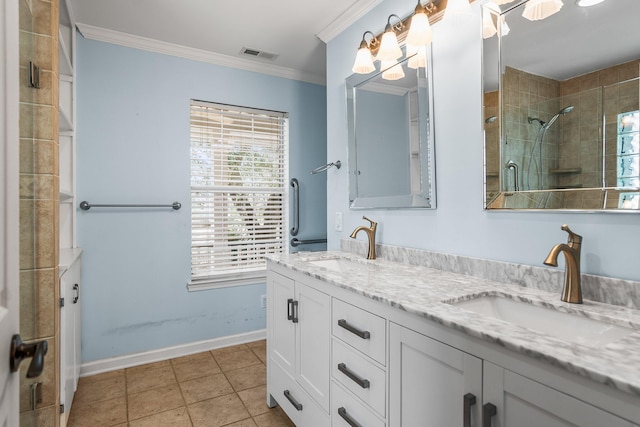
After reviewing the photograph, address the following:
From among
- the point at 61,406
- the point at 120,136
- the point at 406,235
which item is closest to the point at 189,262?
the point at 120,136

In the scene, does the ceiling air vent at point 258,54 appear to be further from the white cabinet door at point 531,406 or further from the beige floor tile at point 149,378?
the white cabinet door at point 531,406

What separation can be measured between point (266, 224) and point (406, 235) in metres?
1.59

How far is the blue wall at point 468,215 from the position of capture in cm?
114

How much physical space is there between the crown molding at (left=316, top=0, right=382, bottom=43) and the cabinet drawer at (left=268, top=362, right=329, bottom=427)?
7.05 feet

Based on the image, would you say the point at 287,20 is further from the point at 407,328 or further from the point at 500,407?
the point at 500,407

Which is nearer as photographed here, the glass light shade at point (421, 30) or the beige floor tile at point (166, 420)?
the glass light shade at point (421, 30)

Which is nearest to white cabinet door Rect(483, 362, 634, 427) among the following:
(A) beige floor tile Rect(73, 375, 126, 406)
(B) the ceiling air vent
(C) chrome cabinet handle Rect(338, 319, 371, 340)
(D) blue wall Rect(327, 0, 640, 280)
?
(C) chrome cabinet handle Rect(338, 319, 371, 340)

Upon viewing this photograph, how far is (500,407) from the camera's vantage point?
82 cm

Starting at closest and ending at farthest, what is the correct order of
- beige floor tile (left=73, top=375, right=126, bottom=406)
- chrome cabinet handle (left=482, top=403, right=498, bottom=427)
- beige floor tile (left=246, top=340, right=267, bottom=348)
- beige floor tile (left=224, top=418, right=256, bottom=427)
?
1. chrome cabinet handle (left=482, top=403, right=498, bottom=427)
2. beige floor tile (left=224, top=418, right=256, bottom=427)
3. beige floor tile (left=73, top=375, right=126, bottom=406)
4. beige floor tile (left=246, top=340, right=267, bottom=348)

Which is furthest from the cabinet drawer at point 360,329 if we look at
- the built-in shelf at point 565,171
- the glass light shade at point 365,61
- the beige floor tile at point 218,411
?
the glass light shade at point 365,61

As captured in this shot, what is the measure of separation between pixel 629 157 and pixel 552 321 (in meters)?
0.54

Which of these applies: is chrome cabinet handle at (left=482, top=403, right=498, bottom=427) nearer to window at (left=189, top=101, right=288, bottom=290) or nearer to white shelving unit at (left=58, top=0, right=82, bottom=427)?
white shelving unit at (left=58, top=0, right=82, bottom=427)

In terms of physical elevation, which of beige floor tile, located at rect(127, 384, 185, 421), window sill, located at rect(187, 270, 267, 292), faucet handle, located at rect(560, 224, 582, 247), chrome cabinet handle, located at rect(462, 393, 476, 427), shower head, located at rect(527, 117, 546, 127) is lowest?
beige floor tile, located at rect(127, 384, 185, 421)

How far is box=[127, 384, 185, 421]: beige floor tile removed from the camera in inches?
81.7
